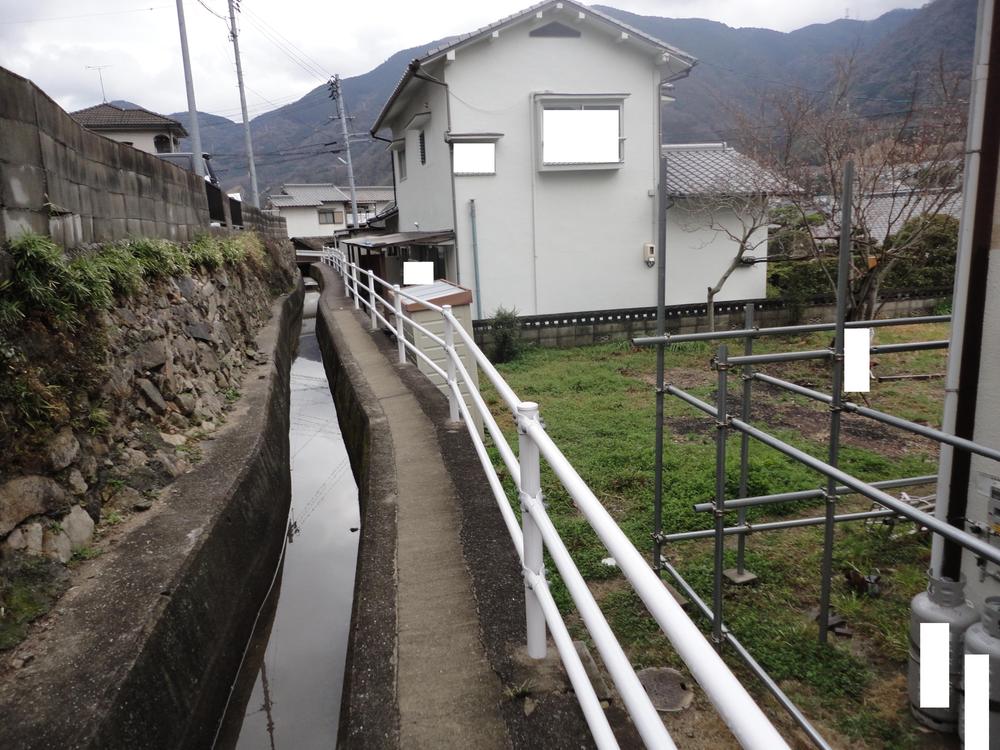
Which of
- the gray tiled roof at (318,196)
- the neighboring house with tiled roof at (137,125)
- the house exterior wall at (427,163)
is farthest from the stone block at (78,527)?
the gray tiled roof at (318,196)

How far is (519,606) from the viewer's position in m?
3.12

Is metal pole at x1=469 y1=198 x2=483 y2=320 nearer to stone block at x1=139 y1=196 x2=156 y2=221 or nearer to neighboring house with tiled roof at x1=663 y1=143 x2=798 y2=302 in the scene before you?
neighboring house with tiled roof at x1=663 y1=143 x2=798 y2=302

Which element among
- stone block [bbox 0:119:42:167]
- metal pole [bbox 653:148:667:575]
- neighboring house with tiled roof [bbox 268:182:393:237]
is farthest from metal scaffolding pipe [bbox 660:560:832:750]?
neighboring house with tiled roof [bbox 268:182:393:237]

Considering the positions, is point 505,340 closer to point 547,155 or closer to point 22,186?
point 547,155

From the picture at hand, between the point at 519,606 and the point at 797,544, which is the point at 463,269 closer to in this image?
the point at 797,544

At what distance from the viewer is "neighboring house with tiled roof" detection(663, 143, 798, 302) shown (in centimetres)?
1438

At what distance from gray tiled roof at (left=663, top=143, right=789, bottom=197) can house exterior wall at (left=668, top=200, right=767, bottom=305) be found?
0.64 meters

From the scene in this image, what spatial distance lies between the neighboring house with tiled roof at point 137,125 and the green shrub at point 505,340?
25469mm

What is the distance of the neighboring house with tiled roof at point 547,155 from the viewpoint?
1385 centimetres

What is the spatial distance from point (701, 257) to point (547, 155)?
4251 millimetres

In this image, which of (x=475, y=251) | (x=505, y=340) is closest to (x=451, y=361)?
(x=505, y=340)

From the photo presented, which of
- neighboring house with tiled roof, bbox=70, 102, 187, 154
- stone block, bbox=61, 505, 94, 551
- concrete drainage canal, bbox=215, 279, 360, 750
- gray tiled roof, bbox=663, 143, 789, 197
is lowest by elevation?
concrete drainage canal, bbox=215, 279, 360, 750

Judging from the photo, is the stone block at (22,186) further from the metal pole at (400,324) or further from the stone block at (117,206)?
the metal pole at (400,324)

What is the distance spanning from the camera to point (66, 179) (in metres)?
5.11
